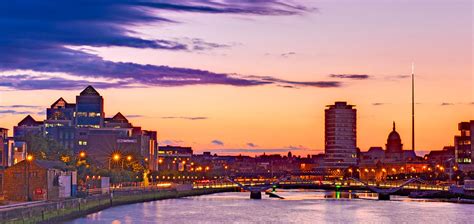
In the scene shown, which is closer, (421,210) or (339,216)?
(339,216)

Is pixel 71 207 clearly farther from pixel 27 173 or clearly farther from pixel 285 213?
pixel 285 213

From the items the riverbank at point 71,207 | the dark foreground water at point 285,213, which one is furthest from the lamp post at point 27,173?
the dark foreground water at point 285,213

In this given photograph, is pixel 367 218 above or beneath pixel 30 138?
beneath

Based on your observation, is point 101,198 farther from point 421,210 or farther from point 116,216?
point 421,210

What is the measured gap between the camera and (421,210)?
5364 inches

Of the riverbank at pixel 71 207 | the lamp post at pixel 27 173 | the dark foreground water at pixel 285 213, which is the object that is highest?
the lamp post at pixel 27 173

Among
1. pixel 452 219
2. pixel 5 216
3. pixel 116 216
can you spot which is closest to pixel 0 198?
pixel 116 216

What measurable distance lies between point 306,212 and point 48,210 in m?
52.9

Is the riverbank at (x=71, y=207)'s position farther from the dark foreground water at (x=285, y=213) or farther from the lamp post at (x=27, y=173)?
the lamp post at (x=27, y=173)

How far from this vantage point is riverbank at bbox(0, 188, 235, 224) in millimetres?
78438

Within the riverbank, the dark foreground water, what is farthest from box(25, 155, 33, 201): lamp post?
the dark foreground water

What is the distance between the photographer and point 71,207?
336 feet

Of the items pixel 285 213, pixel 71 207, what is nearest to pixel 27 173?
pixel 71 207

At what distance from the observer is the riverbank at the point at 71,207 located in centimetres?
7844
